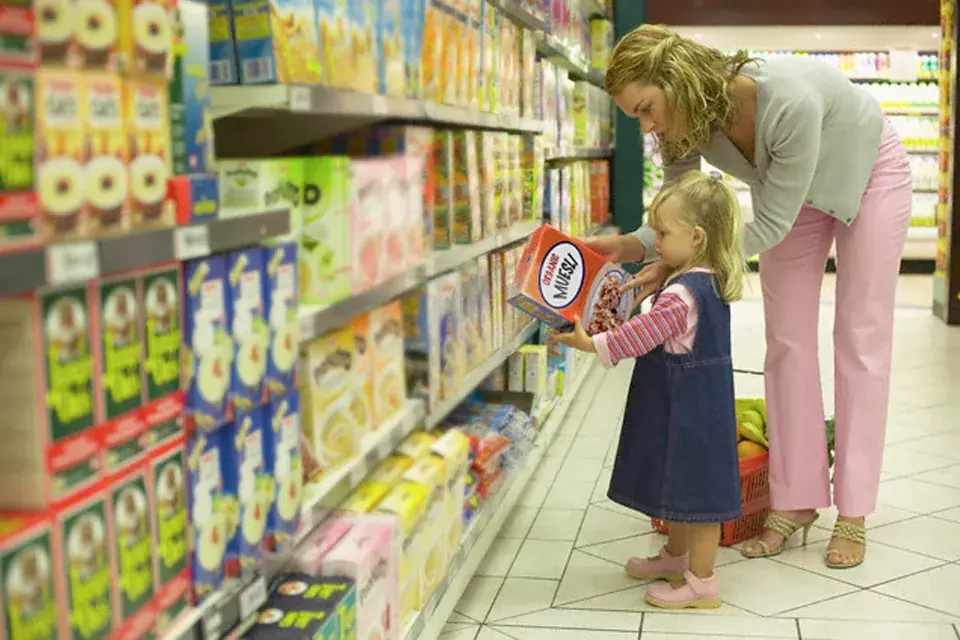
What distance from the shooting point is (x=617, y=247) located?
3160 mm

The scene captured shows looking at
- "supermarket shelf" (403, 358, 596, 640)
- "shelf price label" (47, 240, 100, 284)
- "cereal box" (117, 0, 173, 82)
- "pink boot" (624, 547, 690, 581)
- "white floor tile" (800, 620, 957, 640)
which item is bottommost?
"white floor tile" (800, 620, 957, 640)

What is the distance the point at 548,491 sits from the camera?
12.7 ft

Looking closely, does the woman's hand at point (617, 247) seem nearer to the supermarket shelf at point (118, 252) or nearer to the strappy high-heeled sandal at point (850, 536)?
the strappy high-heeled sandal at point (850, 536)

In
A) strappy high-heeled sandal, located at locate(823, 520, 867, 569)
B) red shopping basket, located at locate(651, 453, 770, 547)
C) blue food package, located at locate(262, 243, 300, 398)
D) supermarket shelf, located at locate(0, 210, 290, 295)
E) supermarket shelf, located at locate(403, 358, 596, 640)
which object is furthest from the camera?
red shopping basket, located at locate(651, 453, 770, 547)

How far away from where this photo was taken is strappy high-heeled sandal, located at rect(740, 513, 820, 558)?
3227 mm

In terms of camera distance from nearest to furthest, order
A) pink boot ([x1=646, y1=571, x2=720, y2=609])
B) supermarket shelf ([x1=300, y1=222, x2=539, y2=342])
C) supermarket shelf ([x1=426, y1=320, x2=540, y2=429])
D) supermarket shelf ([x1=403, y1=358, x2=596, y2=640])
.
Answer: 1. supermarket shelf ([x1=300, y1=222, x2=539, y2=342])
2. supermarket shelf ([x1=403, y1=358, x2=596, y2=640])
3. supermarket shelf ([x1=426, y1=320, x2=540, y2=429])
4. pink boot ([x1=646, y1=571, x2=720, y2=609])

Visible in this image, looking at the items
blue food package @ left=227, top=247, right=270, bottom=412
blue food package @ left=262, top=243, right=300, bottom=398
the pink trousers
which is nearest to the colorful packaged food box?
blue food package @ left=262, top=243, right=300, bottom=398

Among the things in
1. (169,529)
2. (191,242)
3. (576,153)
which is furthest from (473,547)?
(576,153)

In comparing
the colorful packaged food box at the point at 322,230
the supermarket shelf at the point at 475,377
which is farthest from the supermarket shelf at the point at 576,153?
the colorful packaged food box at the point at 322,230

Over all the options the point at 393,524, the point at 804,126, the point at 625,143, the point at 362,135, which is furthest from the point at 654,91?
the point at 625,143

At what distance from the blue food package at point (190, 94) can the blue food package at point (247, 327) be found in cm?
16

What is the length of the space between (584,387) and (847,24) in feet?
19.6

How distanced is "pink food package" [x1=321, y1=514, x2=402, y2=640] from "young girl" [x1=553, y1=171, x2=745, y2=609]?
0.86 meters

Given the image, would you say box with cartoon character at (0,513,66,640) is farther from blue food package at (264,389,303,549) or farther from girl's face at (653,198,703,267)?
girl's face at (653,198,703,267)
